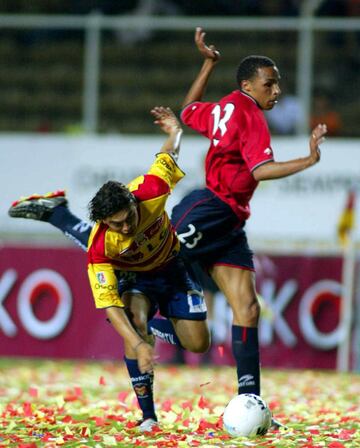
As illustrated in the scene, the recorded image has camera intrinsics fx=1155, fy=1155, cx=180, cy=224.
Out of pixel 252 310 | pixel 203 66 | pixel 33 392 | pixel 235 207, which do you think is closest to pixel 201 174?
pixel 33 392

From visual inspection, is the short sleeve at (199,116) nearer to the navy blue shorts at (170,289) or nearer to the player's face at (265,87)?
the player's face at (265,87)

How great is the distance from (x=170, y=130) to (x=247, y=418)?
213 cm

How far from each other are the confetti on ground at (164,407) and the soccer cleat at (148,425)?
53 millimetres

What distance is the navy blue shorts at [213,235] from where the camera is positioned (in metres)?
7.70

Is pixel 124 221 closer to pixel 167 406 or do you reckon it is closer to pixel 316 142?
pixel 316 142

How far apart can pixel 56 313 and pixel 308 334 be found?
9.37 ft

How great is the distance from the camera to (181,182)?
13242 millimetres

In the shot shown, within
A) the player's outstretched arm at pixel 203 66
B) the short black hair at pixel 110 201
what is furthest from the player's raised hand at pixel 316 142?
the player's outstretched arm at pixel 203 66

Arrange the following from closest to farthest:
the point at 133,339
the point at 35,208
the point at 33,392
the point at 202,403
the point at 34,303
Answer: the point at 133,339
the point at 202,403
the point at 35,208
the point at 33,392
the point at 34,303

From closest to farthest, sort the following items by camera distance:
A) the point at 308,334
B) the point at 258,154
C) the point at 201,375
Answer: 1. the point at 258,154
2. the point at 201,375
3. the point at 308,334

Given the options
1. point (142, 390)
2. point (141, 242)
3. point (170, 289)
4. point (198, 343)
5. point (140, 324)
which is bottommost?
point (142, 390)

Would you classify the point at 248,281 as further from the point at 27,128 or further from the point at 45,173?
the point at 27,128

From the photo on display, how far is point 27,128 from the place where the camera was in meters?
14.3

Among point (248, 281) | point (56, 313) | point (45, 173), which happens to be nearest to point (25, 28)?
point (45, 173)
